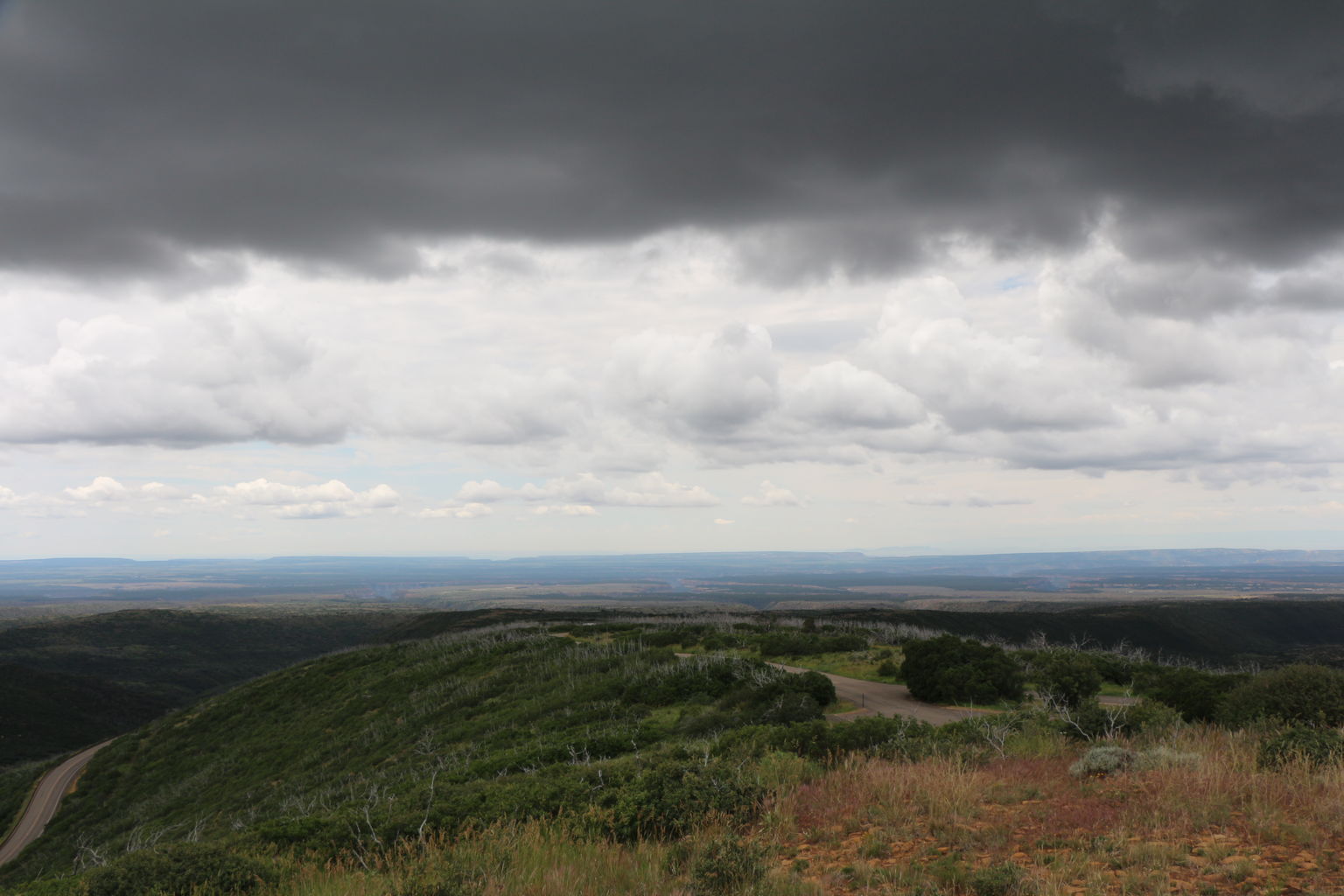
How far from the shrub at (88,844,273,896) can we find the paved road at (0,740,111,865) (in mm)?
45102

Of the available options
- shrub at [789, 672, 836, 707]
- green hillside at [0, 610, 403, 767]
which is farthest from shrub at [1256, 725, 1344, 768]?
green hillside at [0, 610, 403, 767]

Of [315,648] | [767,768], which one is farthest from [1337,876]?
[315,648]

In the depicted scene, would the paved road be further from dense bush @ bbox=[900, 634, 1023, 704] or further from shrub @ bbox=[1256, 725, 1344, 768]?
shrub @ bbox=[1256, 725, 1344, 768]

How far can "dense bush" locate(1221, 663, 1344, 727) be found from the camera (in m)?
13.7

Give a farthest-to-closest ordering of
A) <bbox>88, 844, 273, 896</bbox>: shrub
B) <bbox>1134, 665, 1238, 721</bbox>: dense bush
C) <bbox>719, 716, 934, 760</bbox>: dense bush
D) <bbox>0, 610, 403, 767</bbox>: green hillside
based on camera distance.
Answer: <bbox>0, 610, 403, 767</bbox>: green hillside < <bbox>1134, 665, 1238, 721</bbox>: dense bush < <bbox>719, 716, 934, 760</bbox>: dense bush < <bbox>88, 844, 273, 896</bbox>: shrub

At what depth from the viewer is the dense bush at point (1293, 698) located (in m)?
13.7

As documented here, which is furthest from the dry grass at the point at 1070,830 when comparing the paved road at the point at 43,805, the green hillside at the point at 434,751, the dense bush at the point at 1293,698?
the paved road at the point at 43,805

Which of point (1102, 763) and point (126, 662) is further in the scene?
point (126, 662)

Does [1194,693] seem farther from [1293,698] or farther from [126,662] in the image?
[126,662]

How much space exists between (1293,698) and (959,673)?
10.00 metres

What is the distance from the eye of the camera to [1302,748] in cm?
1109

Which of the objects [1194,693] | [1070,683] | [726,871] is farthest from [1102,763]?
[1070,683]

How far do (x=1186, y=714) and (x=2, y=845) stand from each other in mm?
62451

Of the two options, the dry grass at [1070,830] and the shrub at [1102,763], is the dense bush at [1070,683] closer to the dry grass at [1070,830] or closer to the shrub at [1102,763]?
the dry grass at [1070,830]
